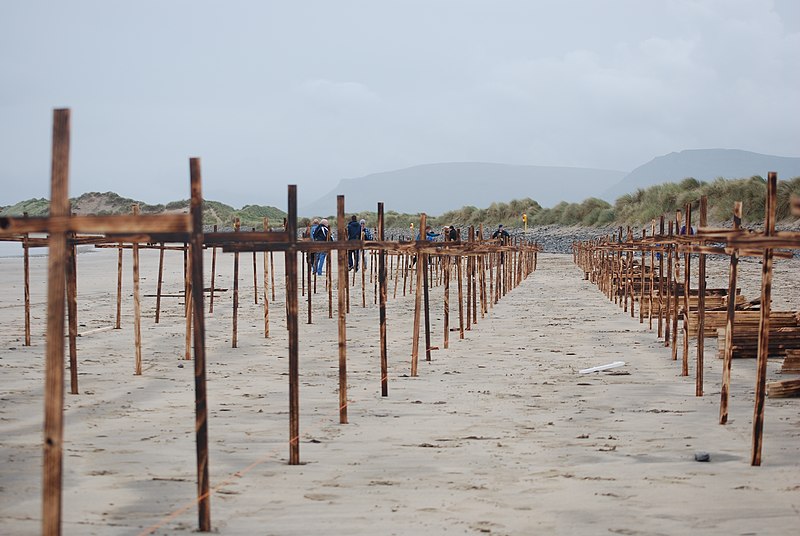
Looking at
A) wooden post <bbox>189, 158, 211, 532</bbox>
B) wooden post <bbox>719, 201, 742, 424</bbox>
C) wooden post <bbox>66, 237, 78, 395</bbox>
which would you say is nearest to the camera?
wooden post <bbox>189, 158, 211, 532</bbox>

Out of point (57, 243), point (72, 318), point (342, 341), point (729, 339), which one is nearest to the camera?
point (57, 243)

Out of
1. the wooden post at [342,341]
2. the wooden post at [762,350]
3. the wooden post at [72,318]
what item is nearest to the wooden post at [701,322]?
the wooden post at [762,350]

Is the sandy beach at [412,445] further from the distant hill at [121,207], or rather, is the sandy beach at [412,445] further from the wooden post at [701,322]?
the distant hill at [121,207]

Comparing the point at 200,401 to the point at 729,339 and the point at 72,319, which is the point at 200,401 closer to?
the point at 729,339

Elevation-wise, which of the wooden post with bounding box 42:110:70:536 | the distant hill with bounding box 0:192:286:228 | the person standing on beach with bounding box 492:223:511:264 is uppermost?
the distant hill with bounding box 0:192:286:228

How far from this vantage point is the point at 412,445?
6465 millimetres

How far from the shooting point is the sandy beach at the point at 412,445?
191 inches

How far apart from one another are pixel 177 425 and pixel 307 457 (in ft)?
4.74

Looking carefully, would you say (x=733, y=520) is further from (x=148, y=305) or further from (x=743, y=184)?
(x=743, y=184)

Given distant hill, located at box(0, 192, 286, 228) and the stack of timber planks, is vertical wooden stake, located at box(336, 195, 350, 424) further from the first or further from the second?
distant hill, located at box(0, 192, 286, 228)

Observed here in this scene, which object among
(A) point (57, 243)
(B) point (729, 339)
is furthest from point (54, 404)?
(B) point (729, 339)

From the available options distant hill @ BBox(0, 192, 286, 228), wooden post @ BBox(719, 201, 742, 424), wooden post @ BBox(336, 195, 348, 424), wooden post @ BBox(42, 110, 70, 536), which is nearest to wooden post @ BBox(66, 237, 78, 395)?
wooden post @ BBox(336, 195, 348, 424)

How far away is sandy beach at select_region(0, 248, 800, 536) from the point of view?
4.85 meters

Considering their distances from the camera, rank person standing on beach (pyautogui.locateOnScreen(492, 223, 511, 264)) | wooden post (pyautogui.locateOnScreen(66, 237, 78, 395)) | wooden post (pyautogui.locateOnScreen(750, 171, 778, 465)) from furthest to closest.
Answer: person standing on beach (pyautogui.locateOnScreen(492, 223, 511, 264)) → wooden post (pyautogui.locateOnScreen(66, 237, 78, 395)) → wooden post (pyautogui.locateOnScreen(750, 171, 778, 465))
